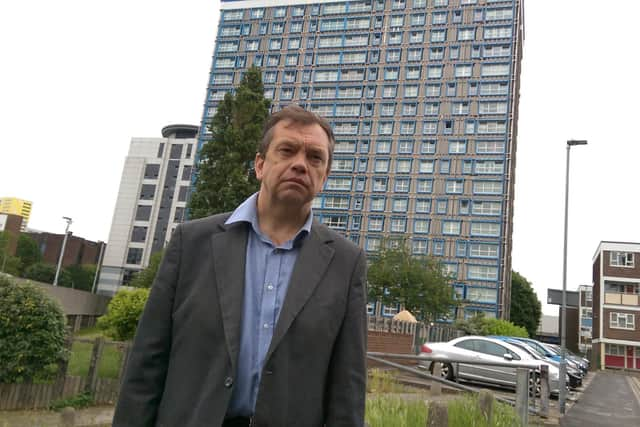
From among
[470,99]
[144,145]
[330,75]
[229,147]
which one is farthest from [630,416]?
[144,145]

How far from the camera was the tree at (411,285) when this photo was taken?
144 feet

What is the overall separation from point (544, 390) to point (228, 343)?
10768mm

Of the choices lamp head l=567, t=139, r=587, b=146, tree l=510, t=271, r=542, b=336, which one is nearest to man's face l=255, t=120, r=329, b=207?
lamp head l=567, t=139, r=587, b=146

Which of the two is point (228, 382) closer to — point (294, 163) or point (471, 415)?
point (294, 163)

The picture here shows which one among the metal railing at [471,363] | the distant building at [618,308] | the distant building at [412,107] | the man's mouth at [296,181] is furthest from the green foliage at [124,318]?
the distant building at [618,308]

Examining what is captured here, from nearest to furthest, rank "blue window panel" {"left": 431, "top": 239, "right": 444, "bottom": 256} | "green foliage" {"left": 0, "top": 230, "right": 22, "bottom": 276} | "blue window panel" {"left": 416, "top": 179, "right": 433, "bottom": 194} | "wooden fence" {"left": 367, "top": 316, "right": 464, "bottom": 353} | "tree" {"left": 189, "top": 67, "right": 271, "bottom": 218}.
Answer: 1. "wooden fence" {"left": 367, "top": 316, "right": 464, "bottom": 353}
2. "tree" {"left": 189, "top": 67, "right": 271, "bottom": 218}
3. "green foliage" {"left": 0, "top": 230, "right": 22, "bottom": 276}
4. "blue window panel" {"left": 431, "top": 239, "right": 444, "bottom": 256}
5. "blue window panel" {"left": 416, "top": 179, "right": 433, "bottom": 194}

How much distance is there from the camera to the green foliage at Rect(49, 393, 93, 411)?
9938 mm

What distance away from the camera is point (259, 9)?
79438 millimetres

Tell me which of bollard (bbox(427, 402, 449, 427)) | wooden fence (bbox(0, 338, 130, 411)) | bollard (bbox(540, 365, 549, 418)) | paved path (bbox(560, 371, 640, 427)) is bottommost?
wooden fence (bbox(0, 338, 130, 411))

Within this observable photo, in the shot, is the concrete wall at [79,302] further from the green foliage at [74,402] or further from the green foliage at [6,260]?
the green foliage at [74,402]

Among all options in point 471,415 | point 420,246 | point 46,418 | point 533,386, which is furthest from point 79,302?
point 420,246

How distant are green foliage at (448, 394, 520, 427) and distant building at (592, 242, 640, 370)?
57.8m

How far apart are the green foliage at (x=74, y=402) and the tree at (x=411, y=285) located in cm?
3528

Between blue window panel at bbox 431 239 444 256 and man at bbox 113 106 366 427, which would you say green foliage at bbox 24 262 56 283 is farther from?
man at bbox 113 106 366 427
